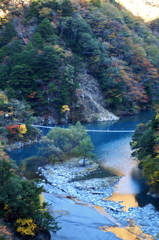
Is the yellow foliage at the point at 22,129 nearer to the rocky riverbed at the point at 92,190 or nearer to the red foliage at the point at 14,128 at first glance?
the red foliage at the point at 14,128

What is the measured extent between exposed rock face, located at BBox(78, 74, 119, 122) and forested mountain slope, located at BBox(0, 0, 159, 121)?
617mm

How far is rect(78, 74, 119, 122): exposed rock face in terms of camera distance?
35.2 meters

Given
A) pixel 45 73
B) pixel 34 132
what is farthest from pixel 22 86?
pixel 34 132

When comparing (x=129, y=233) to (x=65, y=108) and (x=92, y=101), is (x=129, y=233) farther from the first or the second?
(x=92, y=101)

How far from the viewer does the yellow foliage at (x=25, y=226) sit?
8024mm

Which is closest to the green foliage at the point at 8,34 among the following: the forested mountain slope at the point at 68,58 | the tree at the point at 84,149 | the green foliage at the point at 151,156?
the forested mountain slope at the point at 68,58

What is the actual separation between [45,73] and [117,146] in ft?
52.7

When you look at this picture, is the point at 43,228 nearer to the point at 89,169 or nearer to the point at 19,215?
the point at 19,215

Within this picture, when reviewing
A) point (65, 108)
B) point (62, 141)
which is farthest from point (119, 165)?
point (65, 108)

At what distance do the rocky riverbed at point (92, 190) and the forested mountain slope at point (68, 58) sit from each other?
14764 mm

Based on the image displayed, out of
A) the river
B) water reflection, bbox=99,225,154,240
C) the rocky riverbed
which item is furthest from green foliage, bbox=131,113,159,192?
water reflection, bbox=99,225,154,240

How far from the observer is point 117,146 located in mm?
23141

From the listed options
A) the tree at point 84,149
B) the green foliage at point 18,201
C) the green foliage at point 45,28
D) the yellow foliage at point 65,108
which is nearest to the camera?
the green foliage at point 18,201

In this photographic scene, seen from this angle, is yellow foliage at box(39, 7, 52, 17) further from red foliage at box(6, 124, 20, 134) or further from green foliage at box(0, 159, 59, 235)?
green foliage at box(0, 159, 59, 235)
